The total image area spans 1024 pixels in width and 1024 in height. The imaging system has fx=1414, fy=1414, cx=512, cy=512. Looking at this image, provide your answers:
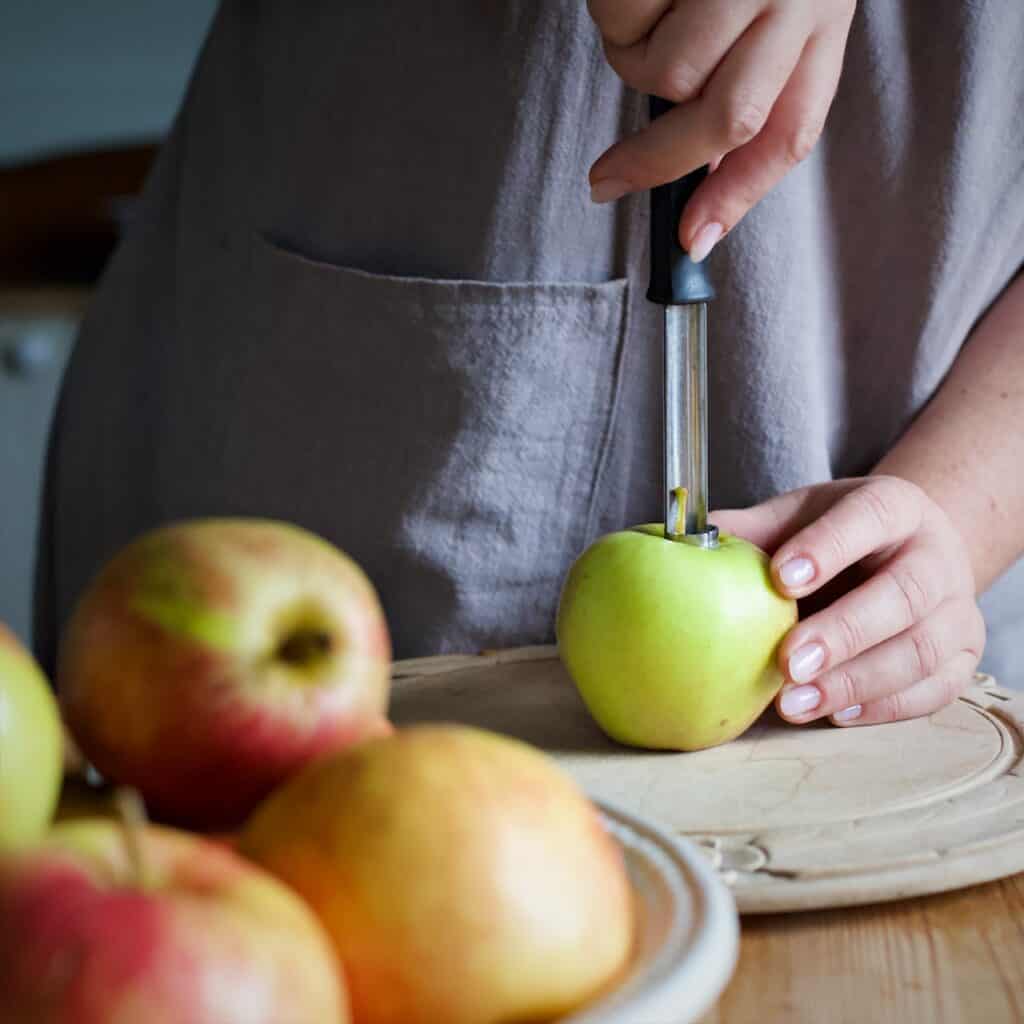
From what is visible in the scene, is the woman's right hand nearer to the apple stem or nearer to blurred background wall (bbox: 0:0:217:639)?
the apple stem

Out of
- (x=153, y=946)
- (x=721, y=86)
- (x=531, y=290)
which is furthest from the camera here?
(x=531, y=290)

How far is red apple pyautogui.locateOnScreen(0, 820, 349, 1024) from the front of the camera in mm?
281

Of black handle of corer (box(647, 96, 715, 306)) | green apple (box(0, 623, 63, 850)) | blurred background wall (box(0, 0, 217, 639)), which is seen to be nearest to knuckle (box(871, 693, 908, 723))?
black handle of corer (box(647, 96, 715, 306))

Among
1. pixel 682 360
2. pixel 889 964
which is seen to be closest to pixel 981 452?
pixel 682 360

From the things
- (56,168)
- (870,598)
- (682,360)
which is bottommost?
(56,168)

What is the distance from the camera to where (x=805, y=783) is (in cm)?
70

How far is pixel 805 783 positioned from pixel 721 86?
1.14 feet

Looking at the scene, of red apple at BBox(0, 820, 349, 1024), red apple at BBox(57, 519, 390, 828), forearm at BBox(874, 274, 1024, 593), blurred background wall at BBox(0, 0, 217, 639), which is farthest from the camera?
blurred background wall at BBox(0, 0, 217, 639)

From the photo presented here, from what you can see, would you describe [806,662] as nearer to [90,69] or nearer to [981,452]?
[981,452]

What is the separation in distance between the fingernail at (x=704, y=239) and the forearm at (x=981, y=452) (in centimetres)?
24

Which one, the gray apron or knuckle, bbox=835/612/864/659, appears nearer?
knuckle, bbox=835/612/864/659

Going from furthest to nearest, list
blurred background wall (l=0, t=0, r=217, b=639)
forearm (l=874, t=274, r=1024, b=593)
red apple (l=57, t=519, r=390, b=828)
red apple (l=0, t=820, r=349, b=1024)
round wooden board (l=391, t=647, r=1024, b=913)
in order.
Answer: blurred background wall (l=0, t=0, r=217, b=639)
forearm (l=874, t=274, r=1024, b=593)
round wooden board (l=391, t=647, r=1024, b=913)
red apple (l=57, t=519, r=390, b=828)
red apple (l=0, t=820, r=349, b=1024)

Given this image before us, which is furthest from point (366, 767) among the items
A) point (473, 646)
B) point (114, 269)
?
point (114, 269)

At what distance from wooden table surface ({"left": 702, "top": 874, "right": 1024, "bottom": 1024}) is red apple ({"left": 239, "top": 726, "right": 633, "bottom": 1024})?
165 millimetres
